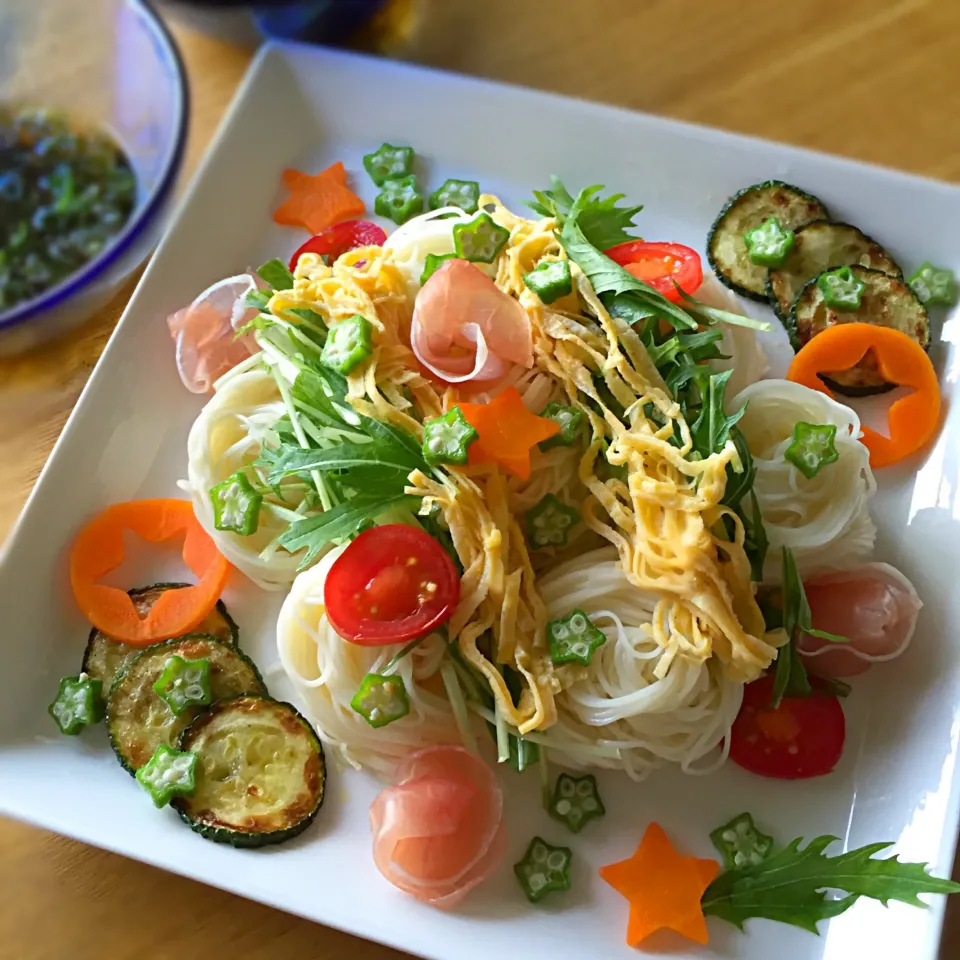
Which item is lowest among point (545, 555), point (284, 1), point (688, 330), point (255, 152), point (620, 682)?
point (620, 682)

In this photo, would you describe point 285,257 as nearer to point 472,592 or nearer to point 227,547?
point 227,547

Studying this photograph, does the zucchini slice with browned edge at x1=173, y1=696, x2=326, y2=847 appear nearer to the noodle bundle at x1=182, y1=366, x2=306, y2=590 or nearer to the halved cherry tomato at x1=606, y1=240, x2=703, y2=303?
the noodle bundle at x1=182, y1=366, x2=306, y2=590

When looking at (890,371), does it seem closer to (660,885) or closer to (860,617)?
(860,617)

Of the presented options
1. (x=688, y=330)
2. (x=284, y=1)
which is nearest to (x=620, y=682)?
(x=688, y=330)

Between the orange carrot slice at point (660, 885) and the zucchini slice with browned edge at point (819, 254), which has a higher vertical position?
the zucchini slice with browned edge at point (819, 254)

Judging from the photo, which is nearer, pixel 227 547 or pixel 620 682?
pixel 620 682

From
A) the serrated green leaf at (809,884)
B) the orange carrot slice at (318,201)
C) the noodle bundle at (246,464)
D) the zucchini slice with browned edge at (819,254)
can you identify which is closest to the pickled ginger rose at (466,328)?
the noodle bundle at (246,464)

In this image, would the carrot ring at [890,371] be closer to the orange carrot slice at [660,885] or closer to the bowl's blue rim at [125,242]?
the orange carrot slice at [660,885]
